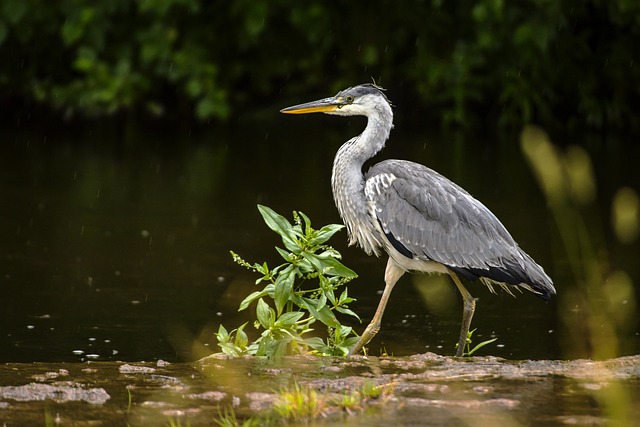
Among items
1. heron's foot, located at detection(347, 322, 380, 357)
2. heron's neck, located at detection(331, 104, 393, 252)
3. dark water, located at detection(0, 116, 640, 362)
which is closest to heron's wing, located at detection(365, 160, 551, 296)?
heron's neck, located at detection(331, 104, 393, 252)

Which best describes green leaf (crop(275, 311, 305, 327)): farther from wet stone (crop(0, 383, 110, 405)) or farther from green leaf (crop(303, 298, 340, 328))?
wet stone (crop(0, 383, 110, 405))

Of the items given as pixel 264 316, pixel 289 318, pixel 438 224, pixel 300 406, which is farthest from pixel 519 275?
pixel 300 406

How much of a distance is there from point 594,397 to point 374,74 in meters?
18.0

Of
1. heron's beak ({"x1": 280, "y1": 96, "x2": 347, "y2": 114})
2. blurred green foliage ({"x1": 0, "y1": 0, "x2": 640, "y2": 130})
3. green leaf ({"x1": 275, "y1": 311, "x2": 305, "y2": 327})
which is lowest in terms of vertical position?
green leaf ({"x1": 275, "y1": 311, "x2": 305, "y2": 327})

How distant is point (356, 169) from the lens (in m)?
7.43

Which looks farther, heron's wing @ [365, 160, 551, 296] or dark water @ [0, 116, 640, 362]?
dark water @ [0, 116, 640, 362]

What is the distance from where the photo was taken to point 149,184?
1459cm

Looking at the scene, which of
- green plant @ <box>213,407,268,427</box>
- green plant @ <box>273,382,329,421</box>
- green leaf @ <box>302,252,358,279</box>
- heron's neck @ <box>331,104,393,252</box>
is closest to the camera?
green plant @ <box>213,407,268,427</box>

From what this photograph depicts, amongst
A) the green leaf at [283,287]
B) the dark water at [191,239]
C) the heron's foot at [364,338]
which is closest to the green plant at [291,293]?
the green leaf at [283,287]

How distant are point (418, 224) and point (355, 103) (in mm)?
934

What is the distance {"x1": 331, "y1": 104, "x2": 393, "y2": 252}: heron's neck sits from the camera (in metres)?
7.37

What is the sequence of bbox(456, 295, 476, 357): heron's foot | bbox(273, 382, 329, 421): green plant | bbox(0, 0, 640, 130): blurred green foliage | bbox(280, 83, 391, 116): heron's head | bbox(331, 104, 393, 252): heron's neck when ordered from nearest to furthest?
1. bbox(273, 382, 329, 421): green plant
2. bbox(456, 295, 476, 357): heron's foot
3. bbox(331, 104, 393, 252): heron's neck
4. bbox(280, 83, 391, 116): heron's head
5. bbox(0, 0, 640, 130): blurred green foliage

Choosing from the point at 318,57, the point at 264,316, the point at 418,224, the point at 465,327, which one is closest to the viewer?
the point at 264,316

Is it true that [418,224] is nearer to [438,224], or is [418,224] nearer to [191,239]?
[438,224]
